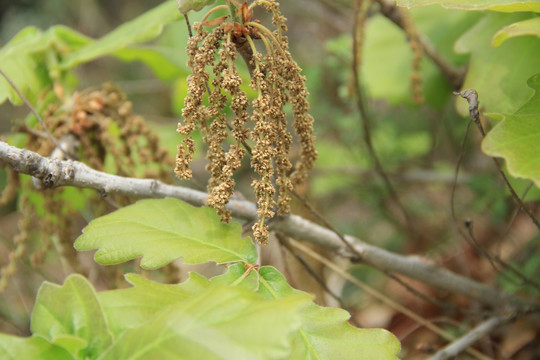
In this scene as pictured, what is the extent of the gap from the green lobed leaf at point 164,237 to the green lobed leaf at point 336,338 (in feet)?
0.40

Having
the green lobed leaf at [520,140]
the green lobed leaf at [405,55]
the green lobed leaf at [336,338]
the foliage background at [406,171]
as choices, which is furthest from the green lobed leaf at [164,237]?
the green lobed leaf at [405,55]

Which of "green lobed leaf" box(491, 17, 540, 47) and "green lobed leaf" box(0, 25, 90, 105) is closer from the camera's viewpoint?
"green lobed leaf" box(491, 17, 540, 47)

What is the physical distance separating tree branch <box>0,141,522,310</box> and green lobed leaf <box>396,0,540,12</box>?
0.55 meters

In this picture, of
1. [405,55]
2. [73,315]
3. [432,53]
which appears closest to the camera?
[73,315]

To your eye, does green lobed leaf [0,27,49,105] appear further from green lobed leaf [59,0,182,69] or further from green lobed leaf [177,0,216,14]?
green lobed leaf [177,0,216,14]

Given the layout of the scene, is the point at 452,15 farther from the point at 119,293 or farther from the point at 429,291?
the point at 119,293

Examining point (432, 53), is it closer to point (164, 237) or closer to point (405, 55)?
point (405, 55)

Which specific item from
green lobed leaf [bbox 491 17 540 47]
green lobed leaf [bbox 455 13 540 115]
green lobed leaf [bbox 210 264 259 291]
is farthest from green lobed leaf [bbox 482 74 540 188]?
green lobed leaf [bbox 210 264 259 291]

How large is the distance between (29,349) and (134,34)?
932mm

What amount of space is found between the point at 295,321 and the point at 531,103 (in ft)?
2.03

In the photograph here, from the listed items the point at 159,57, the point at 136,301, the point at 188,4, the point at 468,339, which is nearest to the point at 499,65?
the point at 468,339

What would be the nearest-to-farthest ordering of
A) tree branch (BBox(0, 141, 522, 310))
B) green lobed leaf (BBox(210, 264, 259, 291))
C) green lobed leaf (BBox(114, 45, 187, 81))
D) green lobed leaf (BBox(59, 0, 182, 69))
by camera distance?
1. green lobed leaf (BBox(210, 264, 259, 291))
2. tree branch (BBox(0, 141, 522, 310))
3. green lobed leaf (BBox(59, 0, 182, 69))
4. green lobed leaf (BBox(114, 45, 187, 81))

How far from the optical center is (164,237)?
99 centimetres

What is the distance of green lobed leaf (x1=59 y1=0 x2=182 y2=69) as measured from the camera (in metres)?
1.34
